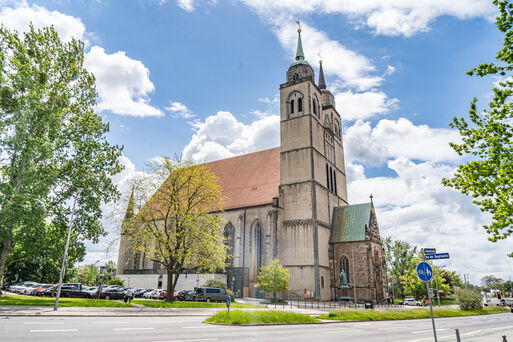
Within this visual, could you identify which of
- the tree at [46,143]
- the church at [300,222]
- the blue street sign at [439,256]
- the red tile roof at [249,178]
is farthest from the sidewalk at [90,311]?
the red tile roof at [249,178]

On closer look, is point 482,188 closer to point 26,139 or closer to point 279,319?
point 279,319

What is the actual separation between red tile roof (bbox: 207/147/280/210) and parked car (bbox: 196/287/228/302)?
11507 millimetres

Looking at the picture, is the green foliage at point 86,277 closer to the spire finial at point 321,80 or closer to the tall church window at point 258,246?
the tall church window at point 258,246

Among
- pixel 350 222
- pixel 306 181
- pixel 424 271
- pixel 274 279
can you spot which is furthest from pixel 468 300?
pixel 424 271

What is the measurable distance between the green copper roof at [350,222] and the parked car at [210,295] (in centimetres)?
1573

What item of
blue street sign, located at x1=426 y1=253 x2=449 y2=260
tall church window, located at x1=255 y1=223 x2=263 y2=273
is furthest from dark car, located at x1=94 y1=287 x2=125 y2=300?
blue street sign, located at x1=426 y1=253 x2=449 y2=260

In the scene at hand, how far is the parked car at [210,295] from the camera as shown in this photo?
1309 inches

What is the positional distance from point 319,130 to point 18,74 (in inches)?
1326

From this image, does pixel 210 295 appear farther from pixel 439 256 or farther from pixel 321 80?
pixel 321 80

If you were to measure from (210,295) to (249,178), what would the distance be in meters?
19.2

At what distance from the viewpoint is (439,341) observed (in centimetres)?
1129

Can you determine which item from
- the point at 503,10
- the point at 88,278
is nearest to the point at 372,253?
the point at 503,10

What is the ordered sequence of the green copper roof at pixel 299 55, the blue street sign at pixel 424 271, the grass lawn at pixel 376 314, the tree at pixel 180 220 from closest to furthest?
the blue street sign at pixel 424 271
the grass lawn at pixel 376 314
the tree at pixel 180 220
the green copper roof at pixel 299 55

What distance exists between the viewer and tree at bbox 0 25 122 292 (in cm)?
2094
